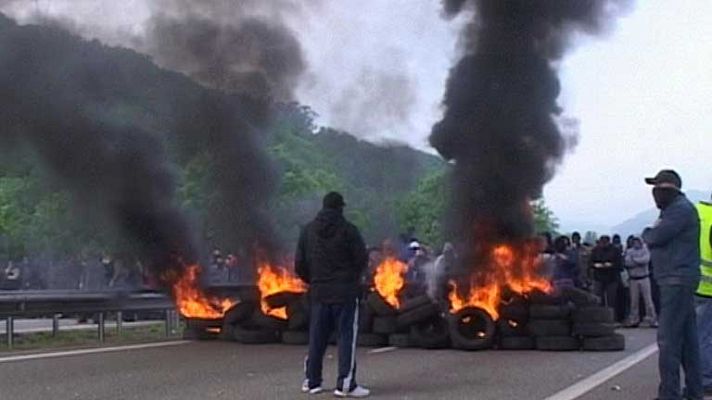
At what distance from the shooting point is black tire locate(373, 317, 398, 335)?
15.5 metres

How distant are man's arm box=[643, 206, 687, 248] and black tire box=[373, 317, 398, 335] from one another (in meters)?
6.74

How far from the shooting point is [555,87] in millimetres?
17047

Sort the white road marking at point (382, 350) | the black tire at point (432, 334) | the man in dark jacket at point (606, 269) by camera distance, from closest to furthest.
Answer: the white road marking at point (382, 350) < the black tire at point (432, 334) < the man in dark jacket at point (606, 269)

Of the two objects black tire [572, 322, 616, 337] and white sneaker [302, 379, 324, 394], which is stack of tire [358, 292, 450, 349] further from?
white sneaker [302, 379, 324, 394]

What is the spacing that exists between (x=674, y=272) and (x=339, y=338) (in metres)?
3.02

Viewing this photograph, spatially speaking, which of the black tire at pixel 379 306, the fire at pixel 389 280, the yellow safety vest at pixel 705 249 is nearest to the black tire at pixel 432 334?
the black tire at pixel 379 306

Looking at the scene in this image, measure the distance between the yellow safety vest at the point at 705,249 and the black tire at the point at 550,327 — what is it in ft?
17.2

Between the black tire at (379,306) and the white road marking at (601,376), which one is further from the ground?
the black tire at (379,306)

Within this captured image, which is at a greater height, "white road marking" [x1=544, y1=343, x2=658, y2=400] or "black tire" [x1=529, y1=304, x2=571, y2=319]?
"black tire" [x1=529, y1=304, x2=571, y2=319]

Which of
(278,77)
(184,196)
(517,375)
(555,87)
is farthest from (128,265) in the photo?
(517,375)

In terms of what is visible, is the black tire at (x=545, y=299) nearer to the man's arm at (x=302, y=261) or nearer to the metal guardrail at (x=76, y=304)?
the man's arm at (x=302, y=261)

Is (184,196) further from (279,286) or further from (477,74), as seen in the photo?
(477,74)

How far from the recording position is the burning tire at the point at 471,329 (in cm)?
1500

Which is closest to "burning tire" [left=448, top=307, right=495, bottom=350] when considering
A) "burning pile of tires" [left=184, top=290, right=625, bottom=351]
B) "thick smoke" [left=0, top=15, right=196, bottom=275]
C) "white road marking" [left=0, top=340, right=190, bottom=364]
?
"burning pile of tires" [left=184, top=290, right=625, bottom=351]
